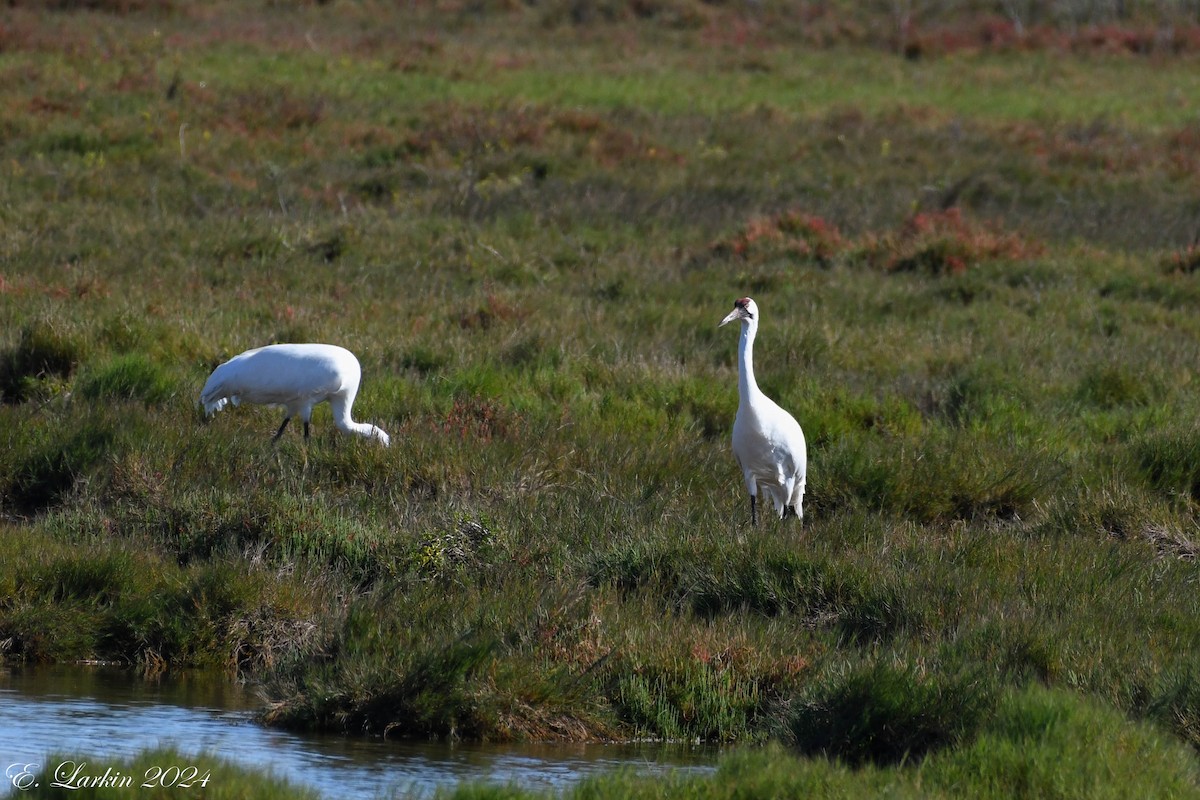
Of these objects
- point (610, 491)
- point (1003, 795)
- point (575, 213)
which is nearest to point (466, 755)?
point (1003, 795)

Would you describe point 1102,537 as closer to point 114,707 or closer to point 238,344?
point 114,707

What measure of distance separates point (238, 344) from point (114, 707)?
575 cm

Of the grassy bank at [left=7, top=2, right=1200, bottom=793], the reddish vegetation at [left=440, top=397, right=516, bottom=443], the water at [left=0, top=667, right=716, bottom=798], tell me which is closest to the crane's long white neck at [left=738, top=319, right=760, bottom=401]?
the grassy bank at [left=7, top=2, right=1200, bottom=793]

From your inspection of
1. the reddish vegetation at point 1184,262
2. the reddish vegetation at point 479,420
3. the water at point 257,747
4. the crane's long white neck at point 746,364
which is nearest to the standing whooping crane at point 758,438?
the crane's long white neck at point 746,364

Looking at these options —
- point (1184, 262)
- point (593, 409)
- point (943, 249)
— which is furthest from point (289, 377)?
point (1184, 262)

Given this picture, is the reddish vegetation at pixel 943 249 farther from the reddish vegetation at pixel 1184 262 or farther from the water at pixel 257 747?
the water at pixel 257 747

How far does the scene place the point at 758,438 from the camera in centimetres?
854

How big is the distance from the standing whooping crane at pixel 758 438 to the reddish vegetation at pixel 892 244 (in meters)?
7.59

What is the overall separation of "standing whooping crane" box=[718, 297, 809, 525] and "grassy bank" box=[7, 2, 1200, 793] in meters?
0.29

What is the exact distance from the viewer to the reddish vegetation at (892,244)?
1636cm

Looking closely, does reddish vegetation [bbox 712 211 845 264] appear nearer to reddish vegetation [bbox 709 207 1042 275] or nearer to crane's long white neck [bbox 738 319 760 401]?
reddish vegetation [bbox 709 207 1042 275]

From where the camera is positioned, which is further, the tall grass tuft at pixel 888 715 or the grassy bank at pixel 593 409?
the grassy bank at pixel 593 409

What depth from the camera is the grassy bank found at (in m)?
6.34

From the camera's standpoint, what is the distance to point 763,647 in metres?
6.49
